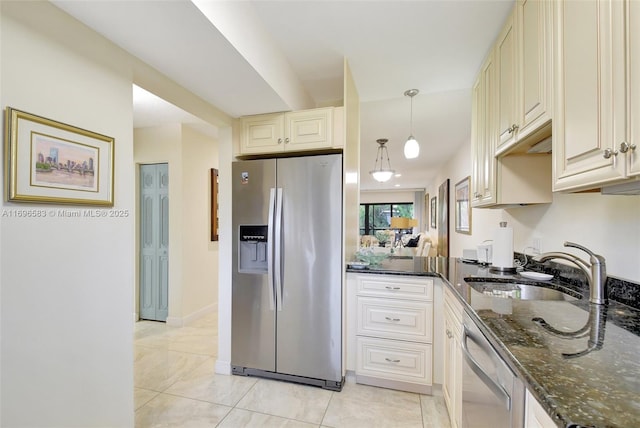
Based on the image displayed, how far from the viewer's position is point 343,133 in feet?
7.07

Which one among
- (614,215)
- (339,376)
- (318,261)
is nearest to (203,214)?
(318,261)

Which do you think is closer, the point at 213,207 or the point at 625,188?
the point at 625,188

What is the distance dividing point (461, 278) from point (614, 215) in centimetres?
81

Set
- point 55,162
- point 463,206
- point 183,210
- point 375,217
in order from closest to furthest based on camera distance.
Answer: point 55,162, point 183,210, point 463,206, point 375,217

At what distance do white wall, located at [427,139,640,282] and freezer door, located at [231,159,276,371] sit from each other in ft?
6.33

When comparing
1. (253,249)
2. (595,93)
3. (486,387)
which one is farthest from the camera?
(253,249)

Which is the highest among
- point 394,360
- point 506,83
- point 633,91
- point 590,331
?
point 506,83

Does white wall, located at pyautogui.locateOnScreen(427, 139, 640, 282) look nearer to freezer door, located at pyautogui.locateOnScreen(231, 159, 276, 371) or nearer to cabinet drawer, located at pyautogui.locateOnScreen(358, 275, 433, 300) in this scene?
cabinet drawer, located at pyautogui.locateOnScreen(358, 275, 433, 300)

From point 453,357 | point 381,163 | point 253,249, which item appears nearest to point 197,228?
point 253,249

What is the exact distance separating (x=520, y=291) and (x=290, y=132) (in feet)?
6.16

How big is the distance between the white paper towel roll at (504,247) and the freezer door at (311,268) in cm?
112

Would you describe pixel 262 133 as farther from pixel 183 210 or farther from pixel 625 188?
pixel 625 188

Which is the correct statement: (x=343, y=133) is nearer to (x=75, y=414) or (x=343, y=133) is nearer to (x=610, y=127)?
(x=610, y=127)

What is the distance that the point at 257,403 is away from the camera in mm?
2002
